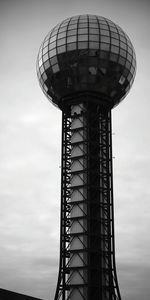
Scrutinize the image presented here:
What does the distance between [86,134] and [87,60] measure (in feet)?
27.6

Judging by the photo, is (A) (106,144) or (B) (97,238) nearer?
(B) (97,238)

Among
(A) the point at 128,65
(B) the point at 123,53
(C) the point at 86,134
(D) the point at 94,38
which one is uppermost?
(D) the point at 94,38

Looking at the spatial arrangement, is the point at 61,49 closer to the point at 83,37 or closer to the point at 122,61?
the point at 83,37

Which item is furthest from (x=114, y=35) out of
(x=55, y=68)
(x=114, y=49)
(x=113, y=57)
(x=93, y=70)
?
(x=55, y=68)

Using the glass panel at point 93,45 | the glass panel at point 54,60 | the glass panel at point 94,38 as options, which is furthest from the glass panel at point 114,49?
the glass panel at point 54,60

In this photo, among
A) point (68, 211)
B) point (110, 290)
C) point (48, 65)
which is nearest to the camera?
point (110, 290)

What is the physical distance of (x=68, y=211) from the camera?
44188 mm

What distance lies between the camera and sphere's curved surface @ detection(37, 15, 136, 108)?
149ft

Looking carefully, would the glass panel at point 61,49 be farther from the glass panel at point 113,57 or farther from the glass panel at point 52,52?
the glass panel at point 113,57

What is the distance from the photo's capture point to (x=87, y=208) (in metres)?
42.8

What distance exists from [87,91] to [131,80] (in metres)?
6.56

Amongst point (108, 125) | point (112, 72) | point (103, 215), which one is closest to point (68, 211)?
point (103, 215)

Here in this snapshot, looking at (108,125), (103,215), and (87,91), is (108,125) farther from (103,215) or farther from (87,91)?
(103,215)

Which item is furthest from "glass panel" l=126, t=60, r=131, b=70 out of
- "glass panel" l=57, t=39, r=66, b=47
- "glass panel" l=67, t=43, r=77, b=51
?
"glass panel" l=57, t=39, r=66, b=47
